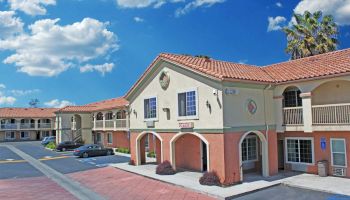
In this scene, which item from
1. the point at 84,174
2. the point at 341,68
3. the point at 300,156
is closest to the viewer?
the point at 341,68

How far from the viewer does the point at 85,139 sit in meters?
46.8

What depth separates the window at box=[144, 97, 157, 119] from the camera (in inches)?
909

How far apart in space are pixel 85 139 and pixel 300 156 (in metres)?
34.2

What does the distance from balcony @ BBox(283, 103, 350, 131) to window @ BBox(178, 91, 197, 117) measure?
19.7 ft

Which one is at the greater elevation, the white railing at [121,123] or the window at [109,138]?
the white railing at [121,123]

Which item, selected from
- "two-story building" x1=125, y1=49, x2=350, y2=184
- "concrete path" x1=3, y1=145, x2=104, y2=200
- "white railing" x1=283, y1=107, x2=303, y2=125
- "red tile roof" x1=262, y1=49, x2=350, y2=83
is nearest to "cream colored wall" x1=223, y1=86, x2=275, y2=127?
"two-story building" x1=125, y1=49, x2=350, y2=184

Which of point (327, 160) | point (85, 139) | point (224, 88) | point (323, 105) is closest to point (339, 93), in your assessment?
point (323, 105)

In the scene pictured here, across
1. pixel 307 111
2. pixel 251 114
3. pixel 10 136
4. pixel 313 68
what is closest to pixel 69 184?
pixel 251 114

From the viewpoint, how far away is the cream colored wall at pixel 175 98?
17922mm

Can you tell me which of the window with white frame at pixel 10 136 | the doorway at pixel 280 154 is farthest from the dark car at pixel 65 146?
the window with white frame at pixel 10 136

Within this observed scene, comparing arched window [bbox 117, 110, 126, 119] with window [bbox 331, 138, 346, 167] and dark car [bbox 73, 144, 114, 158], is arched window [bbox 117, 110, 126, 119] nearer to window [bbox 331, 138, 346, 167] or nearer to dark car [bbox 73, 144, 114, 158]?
dark car [bbox 73, 144, 114, 158]

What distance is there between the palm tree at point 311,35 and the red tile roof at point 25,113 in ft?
186

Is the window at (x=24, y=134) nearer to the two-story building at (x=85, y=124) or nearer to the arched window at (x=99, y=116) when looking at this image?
the two-story building at (x=85, y=124)

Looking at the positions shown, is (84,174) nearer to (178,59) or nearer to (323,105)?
(178,59)
